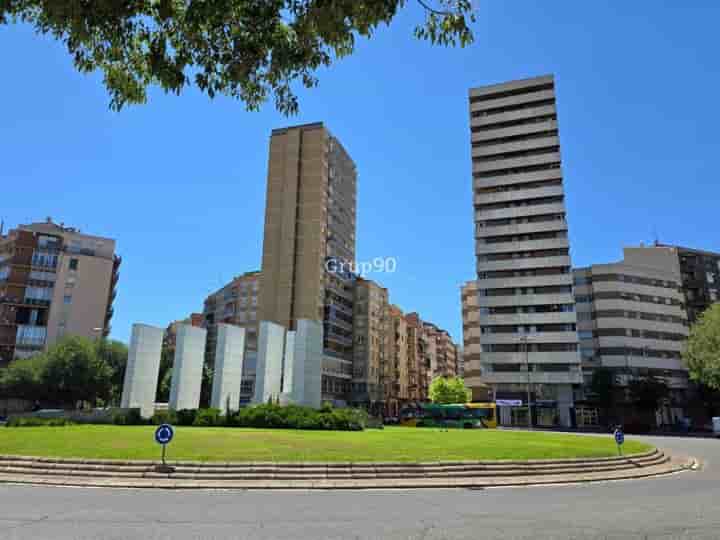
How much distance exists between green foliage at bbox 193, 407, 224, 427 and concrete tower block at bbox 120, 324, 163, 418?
13.5ft

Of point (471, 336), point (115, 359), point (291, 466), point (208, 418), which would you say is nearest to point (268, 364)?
point (208, 418)

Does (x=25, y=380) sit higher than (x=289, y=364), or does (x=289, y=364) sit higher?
(x=289, y=364)

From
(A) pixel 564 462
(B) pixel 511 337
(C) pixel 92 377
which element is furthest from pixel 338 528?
(B) pixel 511 337

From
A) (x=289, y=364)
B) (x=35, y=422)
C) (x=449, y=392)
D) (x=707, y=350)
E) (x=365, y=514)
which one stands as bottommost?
(x=365, y=514)

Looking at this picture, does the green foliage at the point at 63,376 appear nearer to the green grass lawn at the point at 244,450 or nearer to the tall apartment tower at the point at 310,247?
the tall apartment tower at the point at 310,247

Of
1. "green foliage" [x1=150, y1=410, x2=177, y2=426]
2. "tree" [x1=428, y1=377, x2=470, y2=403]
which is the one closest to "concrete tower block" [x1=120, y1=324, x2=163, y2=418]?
"green foliage" [x1=150, y1=410, x2=177, y2=426]

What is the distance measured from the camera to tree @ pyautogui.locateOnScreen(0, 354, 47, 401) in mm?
60062

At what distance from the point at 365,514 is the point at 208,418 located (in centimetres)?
2802

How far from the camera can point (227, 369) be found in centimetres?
4172

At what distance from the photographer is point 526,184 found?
80438 mm

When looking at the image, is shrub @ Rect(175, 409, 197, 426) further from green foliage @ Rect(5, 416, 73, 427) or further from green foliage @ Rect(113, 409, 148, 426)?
green foliage @ Rect(5, 416, 73, 427)

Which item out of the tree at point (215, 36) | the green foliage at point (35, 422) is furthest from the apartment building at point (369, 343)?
Answer: the tree at point (215, 36)

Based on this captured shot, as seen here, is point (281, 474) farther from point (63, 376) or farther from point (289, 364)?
point (63, 376)

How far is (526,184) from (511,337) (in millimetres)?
23959
